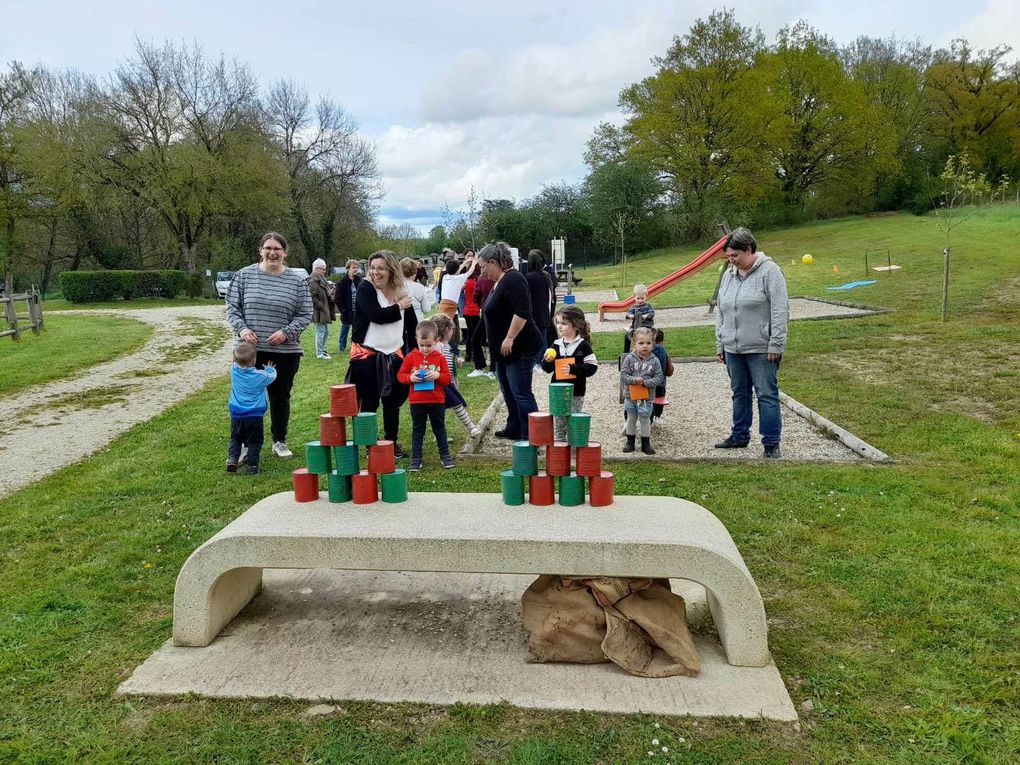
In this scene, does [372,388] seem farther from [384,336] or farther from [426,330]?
[426,330]

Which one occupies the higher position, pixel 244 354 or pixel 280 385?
pixel 244 354

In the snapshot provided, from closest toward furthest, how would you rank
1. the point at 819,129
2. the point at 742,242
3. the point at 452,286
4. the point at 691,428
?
the point at 742,242
the point at 691,428
the point at 452,286
the point at 819,129

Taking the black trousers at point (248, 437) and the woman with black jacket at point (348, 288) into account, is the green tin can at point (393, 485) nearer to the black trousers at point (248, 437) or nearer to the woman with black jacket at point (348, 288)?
the black trousers at point (248, 437)

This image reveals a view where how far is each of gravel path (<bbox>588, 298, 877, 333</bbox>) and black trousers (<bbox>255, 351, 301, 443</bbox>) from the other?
1030 centimetres

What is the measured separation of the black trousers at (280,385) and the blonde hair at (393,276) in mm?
1045

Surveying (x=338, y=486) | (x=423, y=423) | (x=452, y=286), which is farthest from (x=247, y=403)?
(x=452, y=286)

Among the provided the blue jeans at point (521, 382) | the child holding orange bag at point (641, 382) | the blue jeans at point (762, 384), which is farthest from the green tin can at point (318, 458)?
the blue jeans at point (762, 384)

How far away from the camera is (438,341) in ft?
20.2

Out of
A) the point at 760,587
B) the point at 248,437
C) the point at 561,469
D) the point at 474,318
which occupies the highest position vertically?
the point at 474,318

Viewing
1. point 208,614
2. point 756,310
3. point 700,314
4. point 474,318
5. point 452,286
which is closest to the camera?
point 208,614

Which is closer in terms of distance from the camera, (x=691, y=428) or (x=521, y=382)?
(x=521, y=382)

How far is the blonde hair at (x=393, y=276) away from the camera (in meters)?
5.82

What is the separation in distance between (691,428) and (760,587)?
3655mm

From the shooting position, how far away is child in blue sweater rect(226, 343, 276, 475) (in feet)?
19.3
